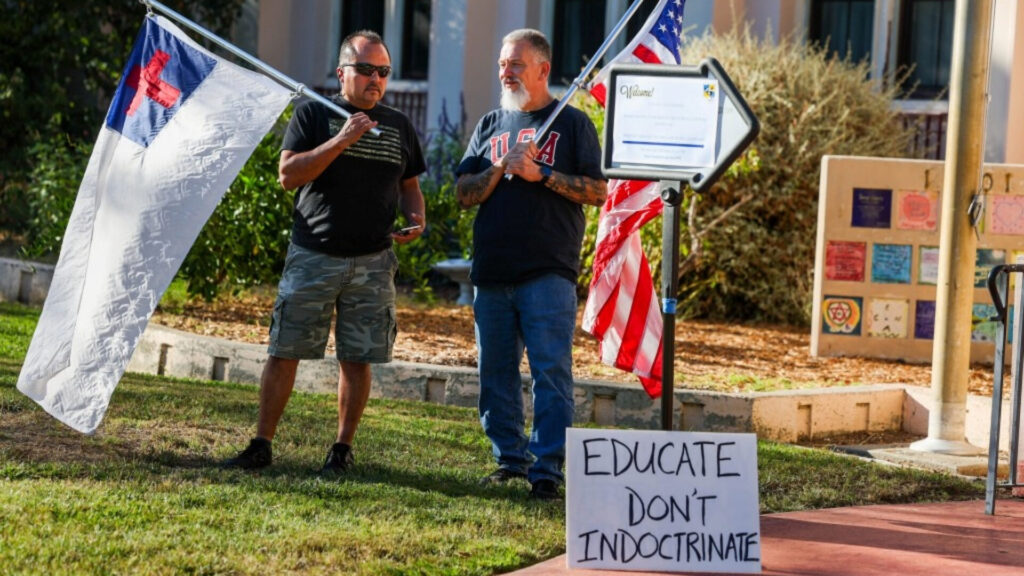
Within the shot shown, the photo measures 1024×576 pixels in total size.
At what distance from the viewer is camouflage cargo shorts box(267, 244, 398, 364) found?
6.62 meters

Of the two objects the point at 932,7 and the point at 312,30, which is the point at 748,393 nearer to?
the point at 932,7

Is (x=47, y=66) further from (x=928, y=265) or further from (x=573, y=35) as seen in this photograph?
(x=928, y=265)

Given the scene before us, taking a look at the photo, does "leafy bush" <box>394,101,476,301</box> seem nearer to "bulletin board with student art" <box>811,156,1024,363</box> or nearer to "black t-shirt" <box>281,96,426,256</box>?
"bulletin board with student art" <box>811,156,1024,363</box>

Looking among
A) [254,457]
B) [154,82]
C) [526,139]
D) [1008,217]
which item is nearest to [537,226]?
[526,139]

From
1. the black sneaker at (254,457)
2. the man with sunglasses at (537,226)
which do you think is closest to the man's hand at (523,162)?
the man with sunglasses at (537,226)

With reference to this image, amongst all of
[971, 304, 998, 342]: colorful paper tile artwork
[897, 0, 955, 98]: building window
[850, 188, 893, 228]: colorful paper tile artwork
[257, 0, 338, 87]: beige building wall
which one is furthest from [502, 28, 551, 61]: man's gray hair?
[257, 0, 338, 87]: beige building wall

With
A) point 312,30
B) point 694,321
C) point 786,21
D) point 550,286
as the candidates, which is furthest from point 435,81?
point 550,286

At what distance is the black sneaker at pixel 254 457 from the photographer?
259 inches

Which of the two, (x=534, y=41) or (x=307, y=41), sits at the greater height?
(x=307, y=41)

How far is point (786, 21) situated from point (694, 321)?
4.03 metres

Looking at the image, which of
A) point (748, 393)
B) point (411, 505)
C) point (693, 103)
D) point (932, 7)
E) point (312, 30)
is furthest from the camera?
point (312, 30)

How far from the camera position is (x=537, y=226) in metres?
6.56

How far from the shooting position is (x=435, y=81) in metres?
17.4

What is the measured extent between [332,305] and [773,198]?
7421 millimetres
